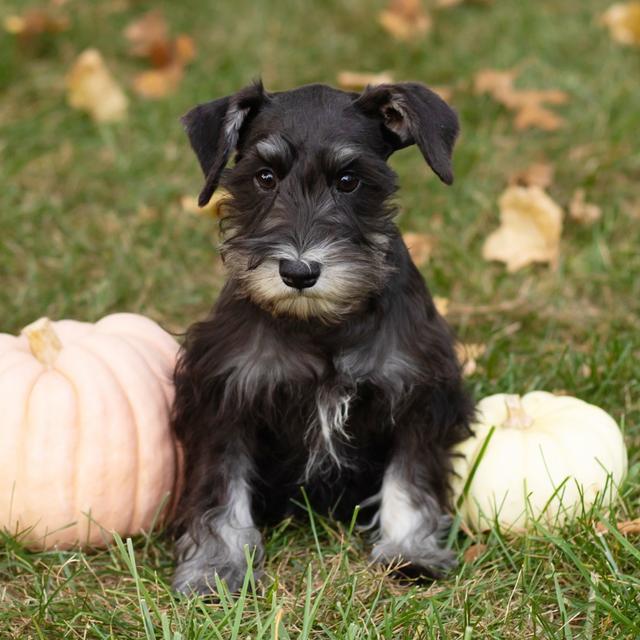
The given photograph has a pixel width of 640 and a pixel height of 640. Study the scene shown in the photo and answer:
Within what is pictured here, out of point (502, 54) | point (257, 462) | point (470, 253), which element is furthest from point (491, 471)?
point (502, 54)

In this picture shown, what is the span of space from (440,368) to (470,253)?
2.41 meters

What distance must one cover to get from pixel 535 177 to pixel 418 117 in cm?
322

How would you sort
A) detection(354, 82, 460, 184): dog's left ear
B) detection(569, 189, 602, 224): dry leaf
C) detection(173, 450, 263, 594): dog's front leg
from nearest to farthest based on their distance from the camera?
detection(354, 82, 460, 184): dog's left ear, detection(173, 450, 263, 594): dog's front leg, detection(569, 189, 602, 224): dry leaf

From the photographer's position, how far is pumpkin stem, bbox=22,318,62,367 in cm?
433

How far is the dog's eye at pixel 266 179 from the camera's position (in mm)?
3916

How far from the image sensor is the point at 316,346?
3.98 metres

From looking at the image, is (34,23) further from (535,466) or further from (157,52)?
(535,466)

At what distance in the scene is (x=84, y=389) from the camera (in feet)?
14.0

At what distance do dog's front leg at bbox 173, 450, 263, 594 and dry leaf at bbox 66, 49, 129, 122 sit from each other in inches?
168

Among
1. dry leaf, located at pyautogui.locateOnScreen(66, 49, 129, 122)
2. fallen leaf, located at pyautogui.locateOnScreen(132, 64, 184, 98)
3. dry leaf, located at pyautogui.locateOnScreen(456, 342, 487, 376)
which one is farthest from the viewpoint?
fallen leaf, located at pyautogui.locateOnScreen(132, 64, 184, 98)

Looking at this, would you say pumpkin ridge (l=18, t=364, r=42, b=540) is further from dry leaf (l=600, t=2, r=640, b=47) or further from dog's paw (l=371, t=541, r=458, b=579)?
dry leaf (l=600, t=2, r=640, b=47)

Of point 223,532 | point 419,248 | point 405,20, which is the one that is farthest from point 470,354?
point 405,20

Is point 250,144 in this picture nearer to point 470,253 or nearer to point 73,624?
point 73,624

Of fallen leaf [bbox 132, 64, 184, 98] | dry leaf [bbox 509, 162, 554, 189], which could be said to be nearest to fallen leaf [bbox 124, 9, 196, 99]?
fallen leaf [bbox 132, 64, 184, 98]
